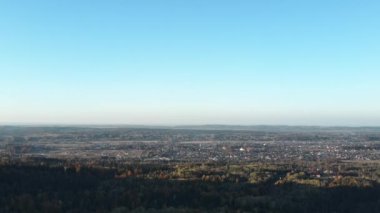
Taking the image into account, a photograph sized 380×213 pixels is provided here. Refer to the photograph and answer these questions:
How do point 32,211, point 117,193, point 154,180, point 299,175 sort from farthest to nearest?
1. point 299,175
2. point 154,180
3. point 117,193
4. point 32,211

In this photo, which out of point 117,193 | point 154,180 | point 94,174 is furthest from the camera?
point 94,174

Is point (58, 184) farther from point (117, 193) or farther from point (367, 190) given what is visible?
point (367, 190)

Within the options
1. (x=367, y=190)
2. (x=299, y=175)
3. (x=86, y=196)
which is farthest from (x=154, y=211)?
(x=299, y=175)

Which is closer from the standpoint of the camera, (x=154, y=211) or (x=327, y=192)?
(x=154, y=211)

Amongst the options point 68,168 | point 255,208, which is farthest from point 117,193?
point 68,168

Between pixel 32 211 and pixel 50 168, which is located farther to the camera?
pixel 50 168

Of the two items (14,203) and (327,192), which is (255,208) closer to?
(327,192)
